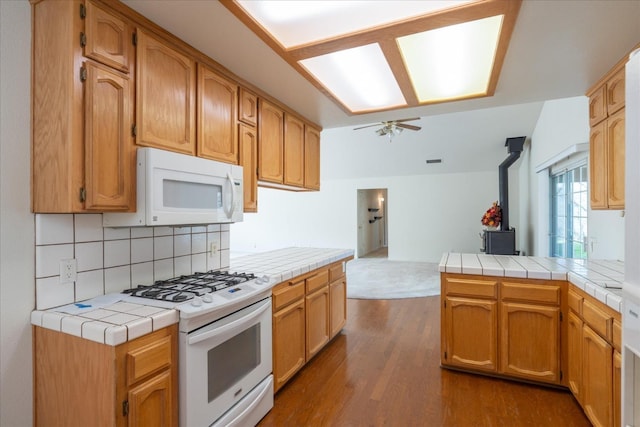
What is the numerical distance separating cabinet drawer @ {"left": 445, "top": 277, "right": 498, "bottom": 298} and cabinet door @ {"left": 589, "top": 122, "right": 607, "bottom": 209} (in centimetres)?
95

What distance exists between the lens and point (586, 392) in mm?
1928

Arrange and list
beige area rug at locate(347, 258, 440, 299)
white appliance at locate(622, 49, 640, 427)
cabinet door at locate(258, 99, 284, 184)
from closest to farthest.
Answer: white appliance at locate(622, 49, 640, 427) < cabinet door at locate(258, 99, 284, 184) < beige area rug at locate(347, 258, 440, 299)

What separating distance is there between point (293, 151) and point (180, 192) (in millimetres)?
1526

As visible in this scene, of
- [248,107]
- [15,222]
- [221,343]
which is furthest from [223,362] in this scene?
[248,107]

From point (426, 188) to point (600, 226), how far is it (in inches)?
203

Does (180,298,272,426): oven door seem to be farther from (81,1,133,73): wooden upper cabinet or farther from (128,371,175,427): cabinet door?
(81,1,133,73): wooden upper cabinet

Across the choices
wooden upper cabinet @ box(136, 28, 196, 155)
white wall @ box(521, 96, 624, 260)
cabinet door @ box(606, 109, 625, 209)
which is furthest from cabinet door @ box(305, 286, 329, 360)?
white wall @ box(521, 96, 624, 260)

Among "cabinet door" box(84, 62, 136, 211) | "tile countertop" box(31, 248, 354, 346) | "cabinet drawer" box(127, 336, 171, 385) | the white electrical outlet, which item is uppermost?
"cabinet door" box(84, 62, 136, 211)

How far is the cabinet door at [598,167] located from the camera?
2.23m

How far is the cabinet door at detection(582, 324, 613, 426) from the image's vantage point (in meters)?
1.65

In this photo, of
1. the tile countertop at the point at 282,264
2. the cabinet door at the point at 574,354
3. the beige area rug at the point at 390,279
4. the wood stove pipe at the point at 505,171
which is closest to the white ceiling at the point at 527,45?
the tile countertop at the point at 282,264

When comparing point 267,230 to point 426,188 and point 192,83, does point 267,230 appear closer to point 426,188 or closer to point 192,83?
point 426,188

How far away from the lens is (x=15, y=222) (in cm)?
141

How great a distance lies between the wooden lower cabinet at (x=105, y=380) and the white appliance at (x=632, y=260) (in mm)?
1724
